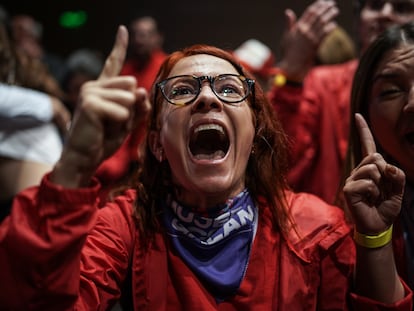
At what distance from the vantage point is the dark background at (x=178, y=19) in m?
4.64

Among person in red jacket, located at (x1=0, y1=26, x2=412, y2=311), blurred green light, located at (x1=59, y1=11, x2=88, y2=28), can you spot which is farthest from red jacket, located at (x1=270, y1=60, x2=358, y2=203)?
blurred green light, located at (x1=59, y1=11, x2=88, y2=28)

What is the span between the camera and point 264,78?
2875 mm

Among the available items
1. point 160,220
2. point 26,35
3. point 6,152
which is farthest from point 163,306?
point 26,35

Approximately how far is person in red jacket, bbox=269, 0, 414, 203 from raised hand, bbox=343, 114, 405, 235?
0.88 m

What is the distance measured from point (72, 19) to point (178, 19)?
4.59 feet

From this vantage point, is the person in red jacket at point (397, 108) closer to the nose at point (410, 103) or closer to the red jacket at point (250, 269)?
the nose at point (410, 103)

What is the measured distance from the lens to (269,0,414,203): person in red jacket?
214 centimetres

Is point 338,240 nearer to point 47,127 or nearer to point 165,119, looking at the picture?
point 165,119

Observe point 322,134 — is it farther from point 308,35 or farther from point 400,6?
point 400,6

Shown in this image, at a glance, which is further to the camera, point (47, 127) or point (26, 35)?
point (26, 35)

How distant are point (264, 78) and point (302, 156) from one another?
661mm

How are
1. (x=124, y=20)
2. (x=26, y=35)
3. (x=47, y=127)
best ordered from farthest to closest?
(x=124, y=20) → (x=26, y=35) → (x=47, y=127)

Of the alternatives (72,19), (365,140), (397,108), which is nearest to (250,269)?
(365,140)

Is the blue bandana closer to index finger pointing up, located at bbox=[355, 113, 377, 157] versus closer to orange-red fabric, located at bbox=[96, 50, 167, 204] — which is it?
index finger pointing up, located at bbox=[355, 113, 377, 157]
